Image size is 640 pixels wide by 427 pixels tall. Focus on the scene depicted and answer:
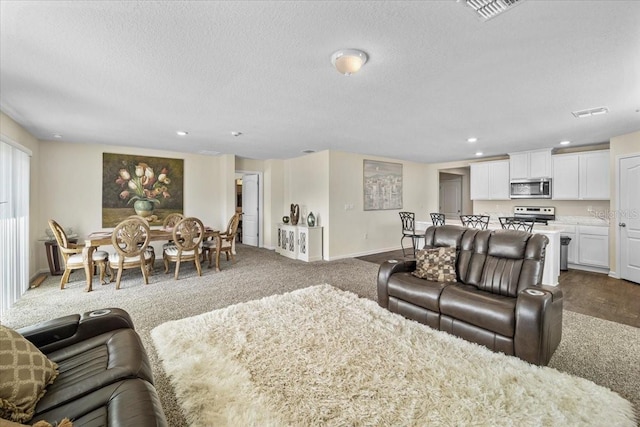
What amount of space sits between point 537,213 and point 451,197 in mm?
3463

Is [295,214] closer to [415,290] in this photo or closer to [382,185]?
[382,185]

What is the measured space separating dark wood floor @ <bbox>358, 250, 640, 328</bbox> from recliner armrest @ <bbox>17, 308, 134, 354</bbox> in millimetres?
4591

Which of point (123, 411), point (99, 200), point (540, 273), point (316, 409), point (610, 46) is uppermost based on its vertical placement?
point (610, 46)

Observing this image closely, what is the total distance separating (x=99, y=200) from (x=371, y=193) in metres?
5.74

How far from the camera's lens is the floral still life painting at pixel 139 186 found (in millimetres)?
5570

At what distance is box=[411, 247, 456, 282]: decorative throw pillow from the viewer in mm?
2957

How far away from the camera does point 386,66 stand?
2303 mm

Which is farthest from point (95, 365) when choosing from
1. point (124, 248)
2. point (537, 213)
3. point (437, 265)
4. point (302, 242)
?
point (537, 213)

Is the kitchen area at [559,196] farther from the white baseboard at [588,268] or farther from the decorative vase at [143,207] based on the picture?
the decorative vase at [143,207]

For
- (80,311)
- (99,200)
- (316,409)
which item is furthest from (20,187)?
(316,409)

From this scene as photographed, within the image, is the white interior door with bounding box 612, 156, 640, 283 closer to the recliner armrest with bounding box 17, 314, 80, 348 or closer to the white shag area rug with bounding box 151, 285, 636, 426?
the white shag area rug with bounding box 151, 285, 636, 426

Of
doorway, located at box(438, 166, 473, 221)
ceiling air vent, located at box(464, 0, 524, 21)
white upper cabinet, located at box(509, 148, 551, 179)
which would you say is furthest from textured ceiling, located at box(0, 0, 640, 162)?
doorway, located at box(438, 166, 473, 221)

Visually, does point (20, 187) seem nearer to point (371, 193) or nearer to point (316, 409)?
point (316, 409)

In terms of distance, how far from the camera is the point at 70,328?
1.75 meters
